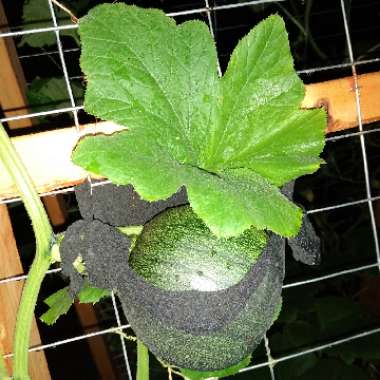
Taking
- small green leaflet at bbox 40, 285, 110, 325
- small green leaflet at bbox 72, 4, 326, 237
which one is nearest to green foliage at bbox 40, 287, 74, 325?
small green leaflet at bbox 40, 285, 110, 325

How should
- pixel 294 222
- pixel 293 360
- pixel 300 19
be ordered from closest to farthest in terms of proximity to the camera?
pixel 294 222, pixel 293 360, pixel 300 19

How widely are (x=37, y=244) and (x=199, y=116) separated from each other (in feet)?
0.79

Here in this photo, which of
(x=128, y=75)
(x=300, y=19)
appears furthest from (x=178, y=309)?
(x=300, y=19)

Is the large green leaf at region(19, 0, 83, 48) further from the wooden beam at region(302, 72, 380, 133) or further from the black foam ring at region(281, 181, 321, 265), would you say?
the black foam ring at region(281, 181, 321, 265)

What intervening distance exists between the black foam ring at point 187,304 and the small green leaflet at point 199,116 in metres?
0.09

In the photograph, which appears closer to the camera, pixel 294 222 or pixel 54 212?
pixel 294 222

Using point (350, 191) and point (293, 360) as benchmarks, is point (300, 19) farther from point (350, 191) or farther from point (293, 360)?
point (293, 360)

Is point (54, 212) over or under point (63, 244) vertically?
under

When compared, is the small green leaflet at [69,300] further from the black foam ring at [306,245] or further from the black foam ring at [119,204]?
the black foam ring at [306,245]

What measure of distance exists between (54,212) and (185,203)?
565mm

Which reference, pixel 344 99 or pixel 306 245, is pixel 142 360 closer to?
pixel 306 245

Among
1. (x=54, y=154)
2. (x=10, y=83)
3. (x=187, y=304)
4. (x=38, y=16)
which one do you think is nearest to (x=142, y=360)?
(x=187, y=304)

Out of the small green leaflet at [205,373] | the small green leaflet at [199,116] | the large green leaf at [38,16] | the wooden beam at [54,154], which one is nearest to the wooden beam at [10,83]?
the large green leaf at [38,16]

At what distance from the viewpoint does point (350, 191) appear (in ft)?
6.31
